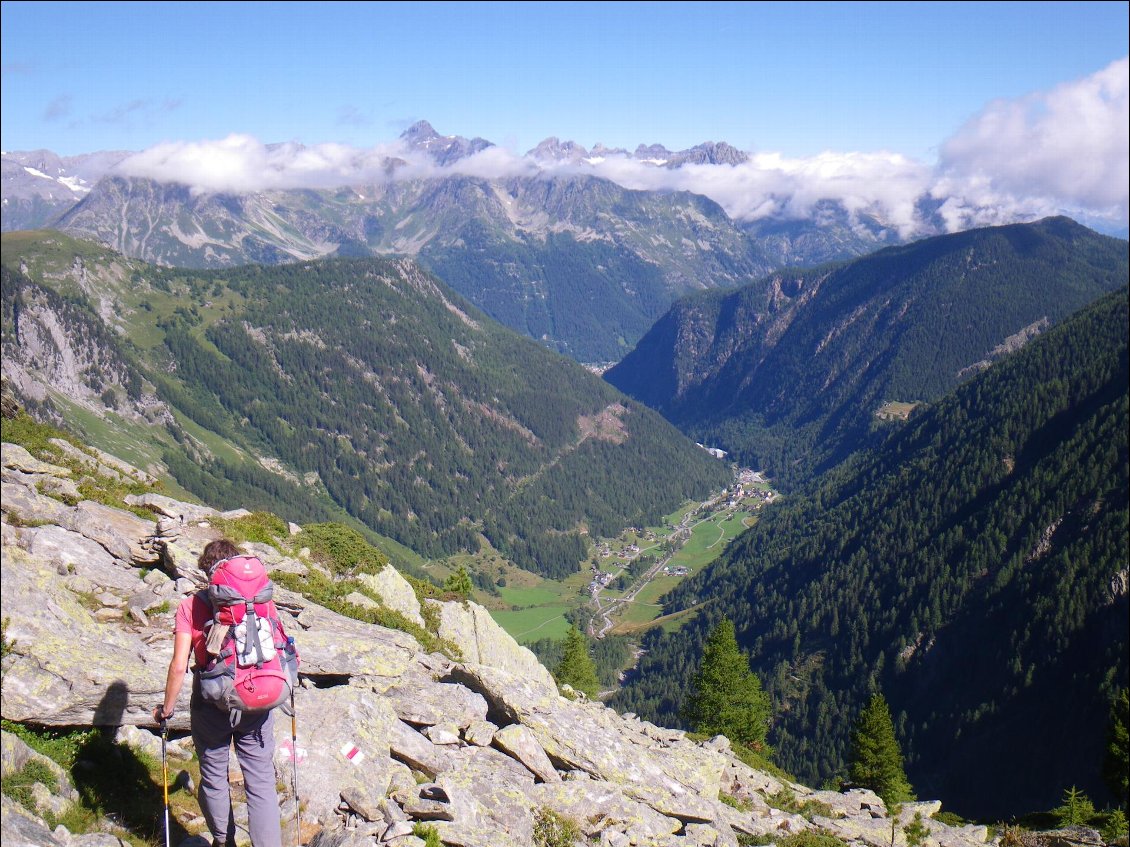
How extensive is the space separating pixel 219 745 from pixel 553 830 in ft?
34.8

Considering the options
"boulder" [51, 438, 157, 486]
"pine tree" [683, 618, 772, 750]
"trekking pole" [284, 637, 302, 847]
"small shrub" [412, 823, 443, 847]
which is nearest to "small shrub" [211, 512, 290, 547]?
"boulder" [51, 438, 157, 486]

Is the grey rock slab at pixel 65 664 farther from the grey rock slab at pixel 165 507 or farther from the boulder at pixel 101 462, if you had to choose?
the boulder at pixel 101 462

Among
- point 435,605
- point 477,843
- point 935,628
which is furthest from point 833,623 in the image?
point 477,843

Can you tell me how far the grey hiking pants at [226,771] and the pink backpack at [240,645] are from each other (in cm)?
65

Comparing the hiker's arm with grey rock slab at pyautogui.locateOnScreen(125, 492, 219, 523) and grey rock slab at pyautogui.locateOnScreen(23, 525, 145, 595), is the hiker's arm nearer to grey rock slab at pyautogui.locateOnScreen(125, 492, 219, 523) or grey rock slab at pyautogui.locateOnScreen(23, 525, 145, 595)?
grey rock slab at pyautogui.locateOnScreen(23, 525, 145, 595)

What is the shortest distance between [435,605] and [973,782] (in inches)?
5158

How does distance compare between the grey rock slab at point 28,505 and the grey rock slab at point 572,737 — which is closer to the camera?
the grey rock slab at point 572,737

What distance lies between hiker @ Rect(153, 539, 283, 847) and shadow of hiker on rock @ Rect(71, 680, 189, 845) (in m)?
2.14

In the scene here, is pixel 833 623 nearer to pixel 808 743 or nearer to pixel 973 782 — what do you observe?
pixel 808 743

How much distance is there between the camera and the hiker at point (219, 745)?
1551cm

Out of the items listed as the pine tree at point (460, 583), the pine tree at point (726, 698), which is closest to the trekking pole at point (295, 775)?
the pine tree at point (460, 583)

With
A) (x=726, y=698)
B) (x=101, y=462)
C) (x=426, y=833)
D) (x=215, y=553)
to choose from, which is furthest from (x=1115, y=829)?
(x=101, y=462)

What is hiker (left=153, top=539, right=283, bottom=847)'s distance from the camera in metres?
15.5

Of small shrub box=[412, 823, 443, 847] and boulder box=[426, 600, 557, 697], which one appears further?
boulder box=[426, 600, 557, 697]
